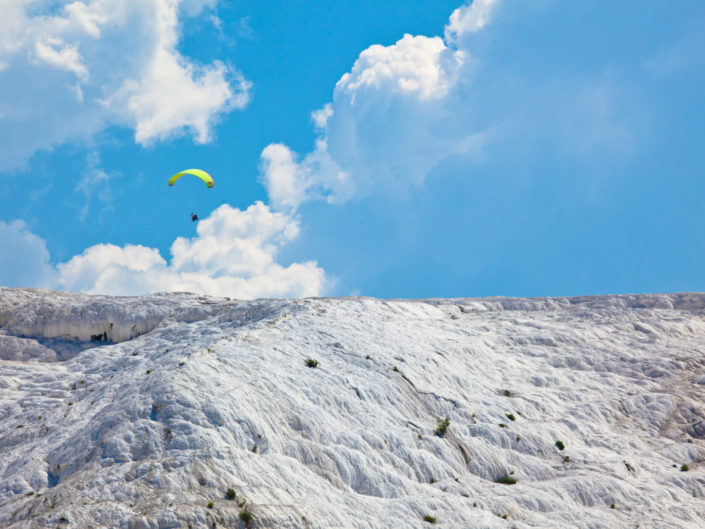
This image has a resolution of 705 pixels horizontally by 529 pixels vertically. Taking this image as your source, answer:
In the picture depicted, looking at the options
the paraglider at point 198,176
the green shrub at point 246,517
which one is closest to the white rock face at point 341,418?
the green shrub at point 246,517

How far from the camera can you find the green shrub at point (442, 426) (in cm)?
2961

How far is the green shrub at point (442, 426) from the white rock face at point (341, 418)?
256 mm

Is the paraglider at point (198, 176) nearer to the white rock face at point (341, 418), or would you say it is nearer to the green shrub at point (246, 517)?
the white rock face at point (341, 418)

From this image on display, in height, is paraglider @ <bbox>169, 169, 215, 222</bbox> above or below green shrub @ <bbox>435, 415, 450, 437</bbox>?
above

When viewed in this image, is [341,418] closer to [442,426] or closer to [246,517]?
[442,426]

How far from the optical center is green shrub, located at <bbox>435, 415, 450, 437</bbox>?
29614 millimetres

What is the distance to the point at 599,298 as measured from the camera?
2478 inches

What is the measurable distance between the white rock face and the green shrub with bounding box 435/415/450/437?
0.26 meters

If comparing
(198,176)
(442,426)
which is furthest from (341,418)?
(198,176)

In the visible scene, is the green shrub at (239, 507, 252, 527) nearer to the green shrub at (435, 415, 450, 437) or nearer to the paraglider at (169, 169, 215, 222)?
the green shrub at (435, 415, 450, 437)

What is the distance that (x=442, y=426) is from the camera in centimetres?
3000

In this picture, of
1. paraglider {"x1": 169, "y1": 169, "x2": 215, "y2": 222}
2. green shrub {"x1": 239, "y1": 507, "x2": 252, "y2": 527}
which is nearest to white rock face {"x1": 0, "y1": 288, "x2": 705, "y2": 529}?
green shrub {"x1": 239, "y1": 507, "x2": 252, "y2": 527}

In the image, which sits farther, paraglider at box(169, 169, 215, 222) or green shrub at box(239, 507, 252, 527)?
paraglider at box(169, 169, 215, 222)

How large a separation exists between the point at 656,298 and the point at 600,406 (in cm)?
2860
